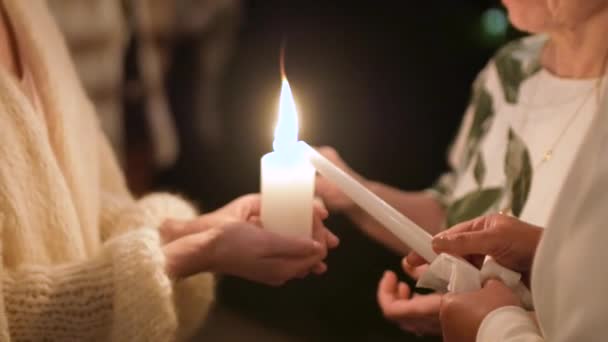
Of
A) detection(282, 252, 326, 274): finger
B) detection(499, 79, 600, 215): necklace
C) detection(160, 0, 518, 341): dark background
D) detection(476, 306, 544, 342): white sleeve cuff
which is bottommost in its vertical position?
detection(160, 0, 518, 341): dark background

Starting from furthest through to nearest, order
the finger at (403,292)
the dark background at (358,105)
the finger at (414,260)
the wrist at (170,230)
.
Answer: the dark background at (358,105) < the finger at (403,292) < the wrist at (170,230) < the finger at (414,260)

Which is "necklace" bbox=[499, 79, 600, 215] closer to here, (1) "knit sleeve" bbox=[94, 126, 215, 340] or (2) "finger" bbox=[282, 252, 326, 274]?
(2) "finger" bbox=[282, 252, 326, 274]

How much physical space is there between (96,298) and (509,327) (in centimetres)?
50

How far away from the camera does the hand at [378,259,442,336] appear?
97 centimetres

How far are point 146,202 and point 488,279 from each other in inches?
22.6

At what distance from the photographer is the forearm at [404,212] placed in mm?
1271

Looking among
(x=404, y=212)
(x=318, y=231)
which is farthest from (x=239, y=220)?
(x=404, y=212)

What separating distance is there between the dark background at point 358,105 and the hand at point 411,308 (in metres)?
0.90

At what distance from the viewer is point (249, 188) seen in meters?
2.47

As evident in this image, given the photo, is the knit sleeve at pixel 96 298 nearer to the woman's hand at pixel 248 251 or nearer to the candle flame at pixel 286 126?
the woman's hand at pixel 248 251

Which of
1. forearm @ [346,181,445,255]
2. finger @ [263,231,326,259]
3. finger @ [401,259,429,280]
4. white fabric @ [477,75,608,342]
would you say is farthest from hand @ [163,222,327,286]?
forearm @ [346,181,445,255]

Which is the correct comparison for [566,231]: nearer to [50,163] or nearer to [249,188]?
[50,163]

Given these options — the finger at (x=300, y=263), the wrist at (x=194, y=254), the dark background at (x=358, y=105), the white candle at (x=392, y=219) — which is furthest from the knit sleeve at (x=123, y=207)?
the dark background at (x=358, y=105)

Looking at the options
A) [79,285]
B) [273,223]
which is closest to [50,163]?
[79,285]
